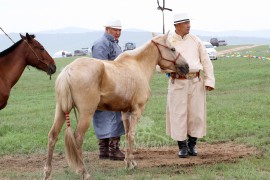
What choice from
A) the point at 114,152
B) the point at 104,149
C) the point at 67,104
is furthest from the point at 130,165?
the point at 67,104

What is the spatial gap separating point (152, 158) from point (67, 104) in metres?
2.47

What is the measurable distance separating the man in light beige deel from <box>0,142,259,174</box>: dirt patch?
0.36 m

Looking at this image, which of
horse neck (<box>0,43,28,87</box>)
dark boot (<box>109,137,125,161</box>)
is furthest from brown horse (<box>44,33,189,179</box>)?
horse neck (<box>0,43,28,87</box>)

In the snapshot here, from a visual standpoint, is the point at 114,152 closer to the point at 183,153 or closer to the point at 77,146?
the point at 183,153

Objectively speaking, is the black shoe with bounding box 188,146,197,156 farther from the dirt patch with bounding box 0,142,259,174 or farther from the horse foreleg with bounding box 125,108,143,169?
the horse foreleg with bounding box 125,108,143,169

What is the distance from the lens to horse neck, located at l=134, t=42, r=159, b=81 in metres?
8.19

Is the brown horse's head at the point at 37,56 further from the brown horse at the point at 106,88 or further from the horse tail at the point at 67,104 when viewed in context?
the horse tail at the point at 67,104

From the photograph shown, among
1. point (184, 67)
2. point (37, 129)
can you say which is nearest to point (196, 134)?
point (184, 67)

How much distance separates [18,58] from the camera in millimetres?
8297

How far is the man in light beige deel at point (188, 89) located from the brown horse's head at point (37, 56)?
6.69 feet

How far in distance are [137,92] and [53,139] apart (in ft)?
4.98

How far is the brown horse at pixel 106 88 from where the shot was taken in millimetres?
6824

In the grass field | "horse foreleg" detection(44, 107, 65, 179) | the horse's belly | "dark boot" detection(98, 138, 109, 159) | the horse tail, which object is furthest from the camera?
"dark boot" detection(98, 138, 109, 159)

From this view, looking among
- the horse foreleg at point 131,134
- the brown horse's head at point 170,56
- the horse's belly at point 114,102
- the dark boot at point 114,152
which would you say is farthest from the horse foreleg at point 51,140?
the brown horse's head at point 170,56
